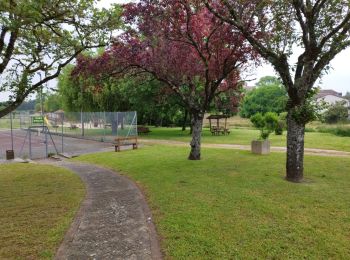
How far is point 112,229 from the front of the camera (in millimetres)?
5484

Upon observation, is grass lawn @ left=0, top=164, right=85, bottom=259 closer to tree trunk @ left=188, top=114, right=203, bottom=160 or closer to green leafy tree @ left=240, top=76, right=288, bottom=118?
tree trunk @ left=188, top=114, right=203, bottom=160

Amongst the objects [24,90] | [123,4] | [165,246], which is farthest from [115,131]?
[165,246]

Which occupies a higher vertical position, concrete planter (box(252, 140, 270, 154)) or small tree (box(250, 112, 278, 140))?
small tree (box(250, 112, 278, 140))

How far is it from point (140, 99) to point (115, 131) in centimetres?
444

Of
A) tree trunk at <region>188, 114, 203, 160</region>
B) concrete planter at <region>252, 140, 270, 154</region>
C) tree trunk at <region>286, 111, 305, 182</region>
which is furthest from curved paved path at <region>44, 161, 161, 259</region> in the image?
concrete planter at <region>252, 140, 270, 154</region>

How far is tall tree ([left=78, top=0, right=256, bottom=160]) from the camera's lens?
11.0 m

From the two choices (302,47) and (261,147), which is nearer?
(302,47)

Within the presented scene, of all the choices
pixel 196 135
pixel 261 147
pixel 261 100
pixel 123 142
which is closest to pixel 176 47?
pixel 196 135

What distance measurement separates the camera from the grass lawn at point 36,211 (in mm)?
4781

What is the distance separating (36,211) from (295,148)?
6592 millimetres

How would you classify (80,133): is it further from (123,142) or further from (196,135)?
(196,135)

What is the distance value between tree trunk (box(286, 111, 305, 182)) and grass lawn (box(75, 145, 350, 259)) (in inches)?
15.6

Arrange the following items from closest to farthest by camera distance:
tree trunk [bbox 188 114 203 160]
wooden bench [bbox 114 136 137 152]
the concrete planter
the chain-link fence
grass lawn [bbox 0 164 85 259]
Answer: grass lawn [bbox 0 164 85 259] → tree trunk [bbox 188 114 203 160] → the concrete planter → wooden bench [bbox 114 136 137 152] → the chain-link fence

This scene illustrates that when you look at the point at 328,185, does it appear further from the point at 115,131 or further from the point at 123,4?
the point at 115,131
